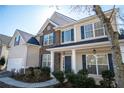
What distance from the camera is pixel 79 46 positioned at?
9312 mm

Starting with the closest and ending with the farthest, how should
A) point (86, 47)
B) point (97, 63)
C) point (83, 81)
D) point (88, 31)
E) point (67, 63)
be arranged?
point (83, 81) → point (86, 47) → point (97, 63) → point (88, 31) → point (67, 63)

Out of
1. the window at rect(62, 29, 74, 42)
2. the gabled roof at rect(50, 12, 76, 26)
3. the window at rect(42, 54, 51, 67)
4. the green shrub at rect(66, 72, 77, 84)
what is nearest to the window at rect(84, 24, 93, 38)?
the window at rect(62, 29, 74, 42)

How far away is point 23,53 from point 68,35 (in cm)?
625

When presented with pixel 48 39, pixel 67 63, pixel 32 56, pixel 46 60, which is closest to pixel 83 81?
pixel 67 63

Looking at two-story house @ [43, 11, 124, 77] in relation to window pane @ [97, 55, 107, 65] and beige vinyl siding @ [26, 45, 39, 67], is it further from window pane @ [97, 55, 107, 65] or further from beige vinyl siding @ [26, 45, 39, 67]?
beige vinyl siding @ [26, 45, 39, 67]

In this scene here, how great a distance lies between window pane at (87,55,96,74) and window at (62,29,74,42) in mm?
2869

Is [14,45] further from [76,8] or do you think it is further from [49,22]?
[76,8]

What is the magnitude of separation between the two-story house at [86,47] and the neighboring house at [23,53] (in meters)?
3.44

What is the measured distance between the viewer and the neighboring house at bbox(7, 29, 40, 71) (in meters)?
13.9

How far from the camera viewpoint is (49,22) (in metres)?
14.7

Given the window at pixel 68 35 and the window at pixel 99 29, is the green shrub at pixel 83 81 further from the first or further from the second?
the window at pixel 68 35

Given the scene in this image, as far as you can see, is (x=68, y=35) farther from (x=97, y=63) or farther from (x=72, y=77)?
(x=72, y=77)

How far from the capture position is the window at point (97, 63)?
9.45 m
